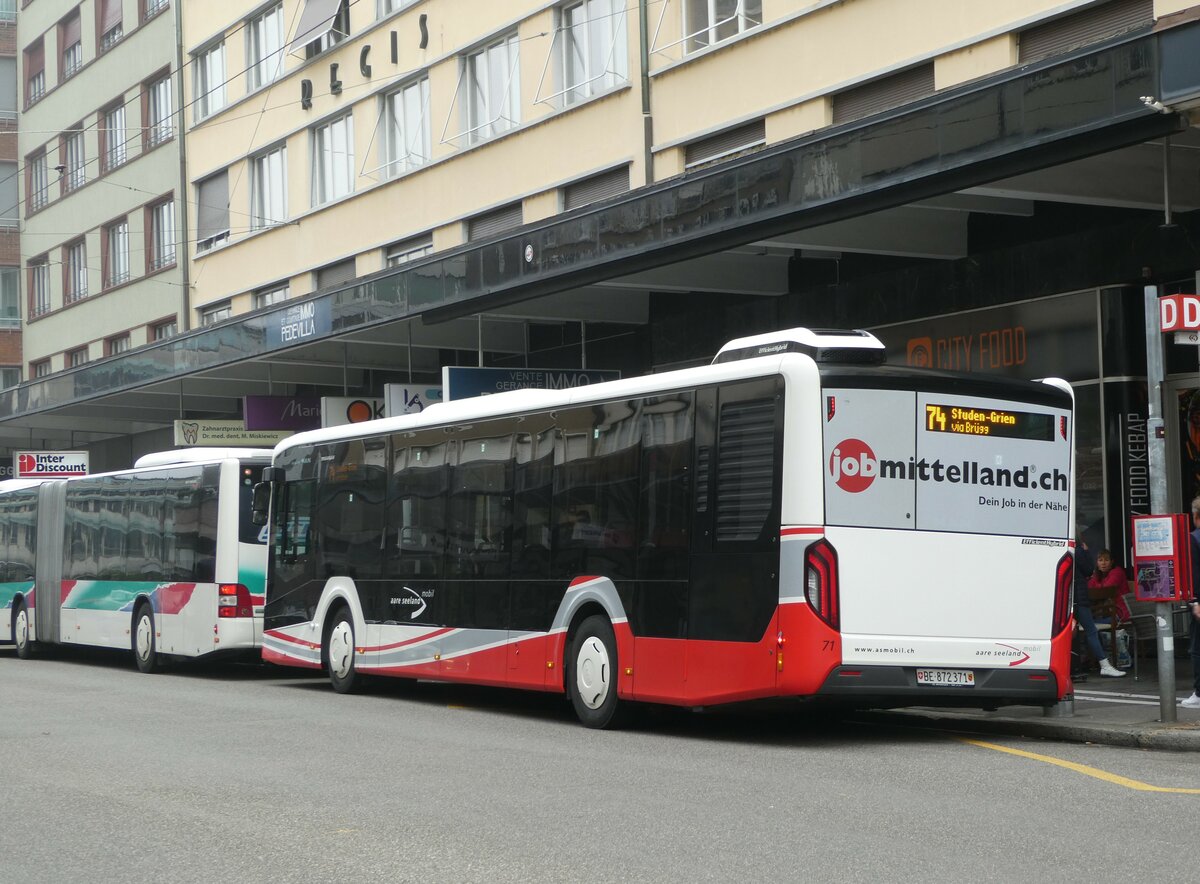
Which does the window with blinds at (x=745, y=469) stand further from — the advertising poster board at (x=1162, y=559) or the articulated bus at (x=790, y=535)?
the advertising poster board at (x=1162, y=559)

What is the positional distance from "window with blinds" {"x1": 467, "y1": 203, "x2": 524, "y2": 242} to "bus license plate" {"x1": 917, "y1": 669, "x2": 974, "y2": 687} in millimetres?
17126

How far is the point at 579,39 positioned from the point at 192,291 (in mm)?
16512

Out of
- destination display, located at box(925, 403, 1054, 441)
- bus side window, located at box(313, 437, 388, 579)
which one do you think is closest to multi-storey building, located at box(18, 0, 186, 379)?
bus side window, located at box(313, 437, 388, 579)

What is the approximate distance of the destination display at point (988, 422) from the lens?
12.5m

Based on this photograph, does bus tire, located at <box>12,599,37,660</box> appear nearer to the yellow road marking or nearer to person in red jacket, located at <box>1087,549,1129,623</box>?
person in red jacket, located at <box>1087,549,1129,623</box>

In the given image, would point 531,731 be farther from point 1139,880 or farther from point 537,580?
point 1139,880

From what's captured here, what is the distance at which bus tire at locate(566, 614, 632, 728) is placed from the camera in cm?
→ 1370

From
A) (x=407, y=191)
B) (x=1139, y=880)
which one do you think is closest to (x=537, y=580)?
(x=1139, y=880)

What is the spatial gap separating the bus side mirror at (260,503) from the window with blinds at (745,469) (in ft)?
29.4

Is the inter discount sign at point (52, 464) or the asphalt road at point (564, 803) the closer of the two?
the asphalt road at point (564, 803)

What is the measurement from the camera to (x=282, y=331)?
2773 cm

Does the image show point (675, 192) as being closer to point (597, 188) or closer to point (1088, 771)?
point (597, 188)

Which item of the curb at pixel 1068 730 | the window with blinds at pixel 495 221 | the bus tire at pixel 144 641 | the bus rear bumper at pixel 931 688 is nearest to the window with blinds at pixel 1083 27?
the curb at pixel 1068 730

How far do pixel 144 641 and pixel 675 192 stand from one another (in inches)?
392
